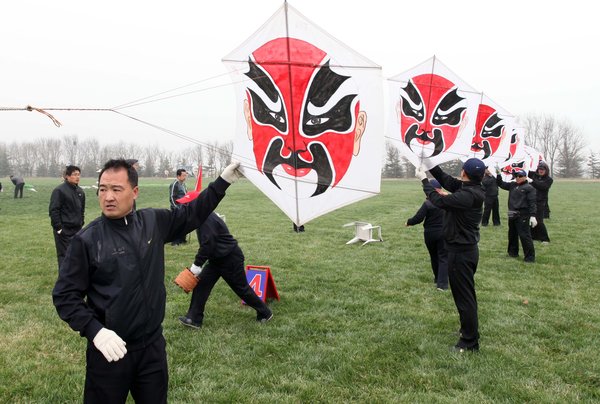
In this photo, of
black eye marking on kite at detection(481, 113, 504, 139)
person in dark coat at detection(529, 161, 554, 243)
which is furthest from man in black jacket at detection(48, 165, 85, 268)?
person in dark coat at detection(529, 161, 554, 243)

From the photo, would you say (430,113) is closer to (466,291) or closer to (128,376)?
(466,291)

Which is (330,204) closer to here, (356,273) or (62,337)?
(62,337)

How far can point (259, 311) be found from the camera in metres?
5.91

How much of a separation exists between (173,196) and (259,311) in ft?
20.3

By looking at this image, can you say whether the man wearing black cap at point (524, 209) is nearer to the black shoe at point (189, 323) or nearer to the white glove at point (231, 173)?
the black shoe at point (189, 323)

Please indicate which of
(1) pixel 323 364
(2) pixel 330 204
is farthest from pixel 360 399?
(2) pixel 330 204

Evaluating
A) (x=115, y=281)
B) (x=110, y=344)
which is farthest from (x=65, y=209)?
(x=110, y=344)

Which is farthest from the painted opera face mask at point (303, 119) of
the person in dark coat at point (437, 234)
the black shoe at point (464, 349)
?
the person in dark coat at point (437, 234)

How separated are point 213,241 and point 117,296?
2991mm

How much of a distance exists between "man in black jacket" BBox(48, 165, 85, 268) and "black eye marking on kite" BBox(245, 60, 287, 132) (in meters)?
4.80

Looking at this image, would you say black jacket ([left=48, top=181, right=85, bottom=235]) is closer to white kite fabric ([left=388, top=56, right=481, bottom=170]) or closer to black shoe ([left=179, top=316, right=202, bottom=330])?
black shoe ([left=179, top=316, right=202, bottom=330])

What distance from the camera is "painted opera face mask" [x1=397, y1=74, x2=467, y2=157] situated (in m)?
6.24

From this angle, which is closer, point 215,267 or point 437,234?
point 215,267

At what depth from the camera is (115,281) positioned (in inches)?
101
